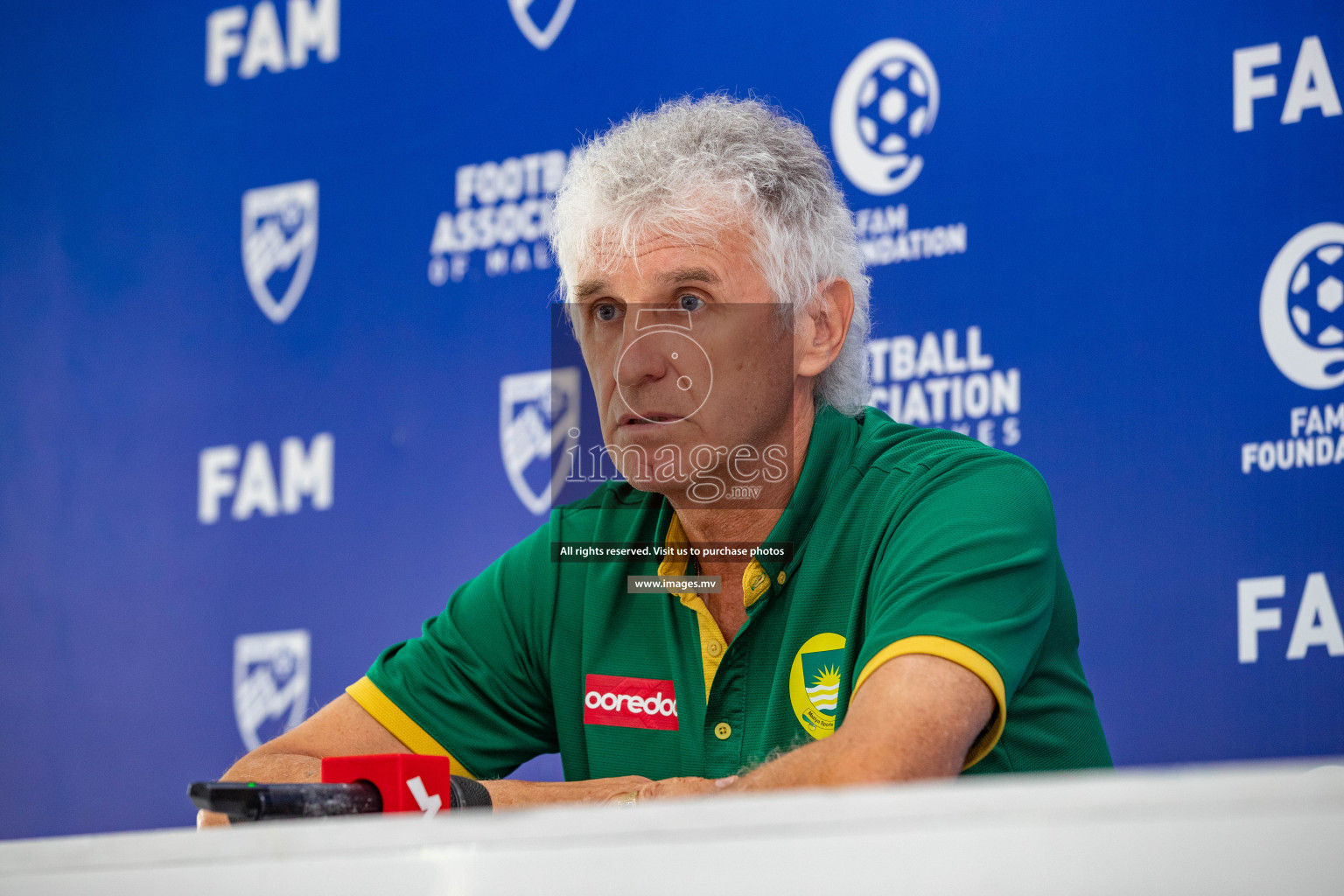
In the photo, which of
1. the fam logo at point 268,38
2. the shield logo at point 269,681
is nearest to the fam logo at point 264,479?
the shield logo at point 269,681

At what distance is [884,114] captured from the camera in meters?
1.84

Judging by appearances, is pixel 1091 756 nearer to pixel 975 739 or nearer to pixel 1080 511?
pixel 975 739

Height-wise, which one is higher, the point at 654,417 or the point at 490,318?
the point at 490,318

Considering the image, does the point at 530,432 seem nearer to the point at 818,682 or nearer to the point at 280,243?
the point at 280,243

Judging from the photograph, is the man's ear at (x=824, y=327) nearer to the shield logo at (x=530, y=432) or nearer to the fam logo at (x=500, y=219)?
the shield logo at (x=530, y=432)

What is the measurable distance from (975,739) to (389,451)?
1.48 metres

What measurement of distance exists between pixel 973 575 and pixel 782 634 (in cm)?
28

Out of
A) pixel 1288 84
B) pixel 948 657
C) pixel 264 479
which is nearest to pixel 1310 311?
pixel 1288 84

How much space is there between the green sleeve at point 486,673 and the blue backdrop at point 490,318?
0.66 metres

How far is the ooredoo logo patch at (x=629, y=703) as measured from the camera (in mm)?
1241

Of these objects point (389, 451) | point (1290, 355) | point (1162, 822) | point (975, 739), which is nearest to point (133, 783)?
point (389, 451)

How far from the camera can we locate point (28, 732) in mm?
2365

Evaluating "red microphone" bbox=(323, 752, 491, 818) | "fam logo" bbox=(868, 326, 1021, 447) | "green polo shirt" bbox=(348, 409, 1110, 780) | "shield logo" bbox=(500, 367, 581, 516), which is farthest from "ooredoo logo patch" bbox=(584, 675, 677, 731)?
"shield logo" bbox=(500, 367, 581, 516)

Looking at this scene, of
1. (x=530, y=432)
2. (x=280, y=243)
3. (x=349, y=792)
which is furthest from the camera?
(x=280, y=243)
